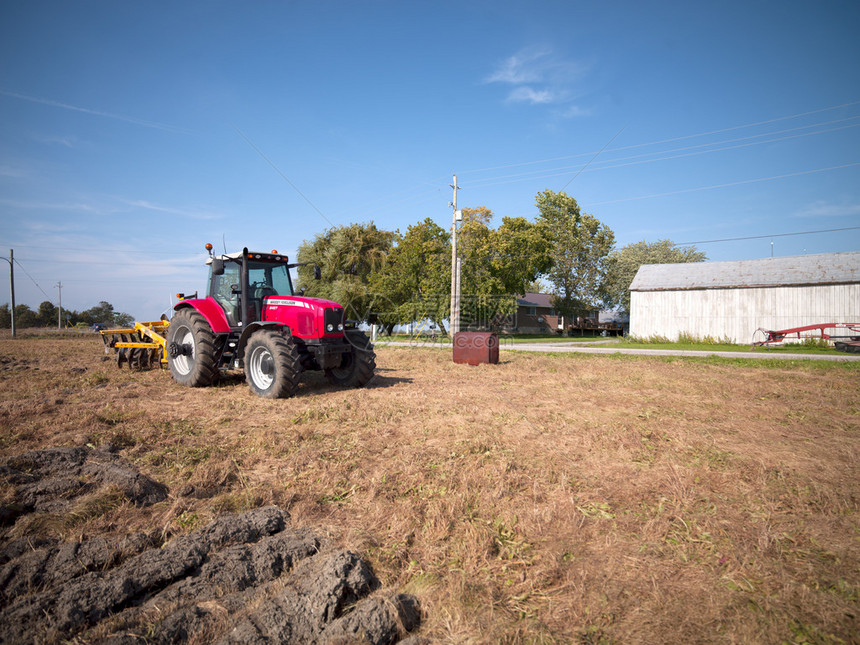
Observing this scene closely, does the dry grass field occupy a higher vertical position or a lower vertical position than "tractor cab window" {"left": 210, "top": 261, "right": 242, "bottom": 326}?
lower

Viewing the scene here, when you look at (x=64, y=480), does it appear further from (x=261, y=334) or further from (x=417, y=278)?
(x=417, y=278)

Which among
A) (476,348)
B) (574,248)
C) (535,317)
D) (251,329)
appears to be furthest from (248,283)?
(535,317)

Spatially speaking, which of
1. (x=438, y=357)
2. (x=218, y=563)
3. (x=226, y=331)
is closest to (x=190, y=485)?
(x=218, y=563)

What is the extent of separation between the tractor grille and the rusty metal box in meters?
6.44

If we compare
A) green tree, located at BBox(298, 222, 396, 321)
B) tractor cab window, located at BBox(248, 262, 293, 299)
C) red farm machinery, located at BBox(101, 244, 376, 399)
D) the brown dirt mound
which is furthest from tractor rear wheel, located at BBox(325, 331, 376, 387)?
green tree, located at BBox(298, 222, 396, 321)

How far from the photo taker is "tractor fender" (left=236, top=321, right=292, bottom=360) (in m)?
8.59

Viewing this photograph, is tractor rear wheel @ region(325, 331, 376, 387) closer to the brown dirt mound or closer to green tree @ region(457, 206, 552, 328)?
the brown dirt mound

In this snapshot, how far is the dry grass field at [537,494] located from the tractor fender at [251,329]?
0.81 meters

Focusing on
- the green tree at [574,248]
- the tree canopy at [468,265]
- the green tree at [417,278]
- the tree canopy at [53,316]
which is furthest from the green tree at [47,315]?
the green tree at [574,248]

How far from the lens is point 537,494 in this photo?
13.5 ft

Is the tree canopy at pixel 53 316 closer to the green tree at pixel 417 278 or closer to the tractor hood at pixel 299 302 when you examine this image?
the green tree at pixel 417 278

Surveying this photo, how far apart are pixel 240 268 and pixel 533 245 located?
29610mm

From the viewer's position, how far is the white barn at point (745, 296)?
80.9 ft

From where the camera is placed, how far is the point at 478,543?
329cm
